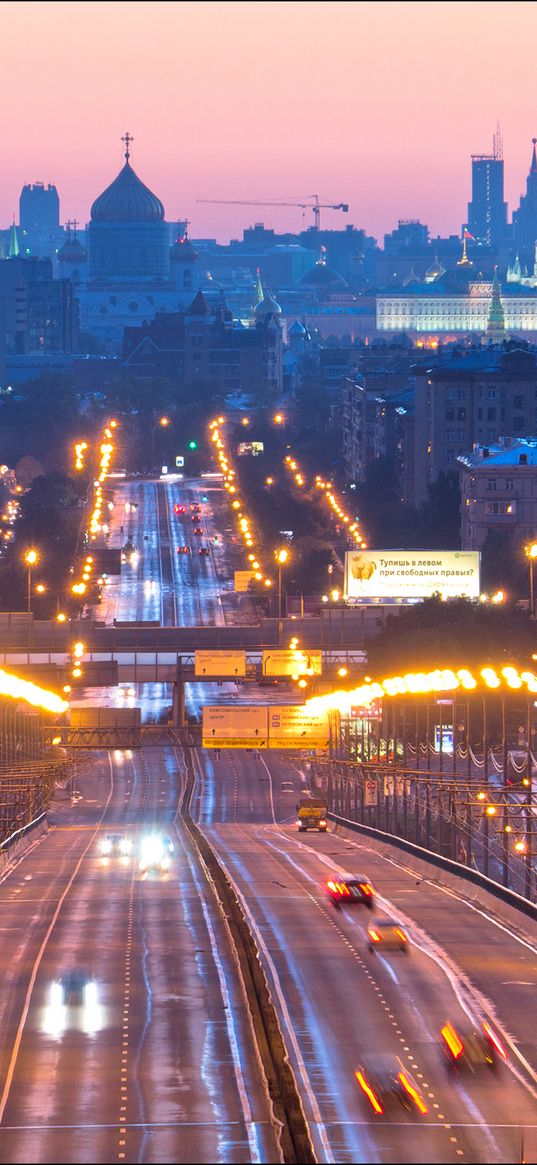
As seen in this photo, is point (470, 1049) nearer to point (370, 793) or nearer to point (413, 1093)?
point (413, 1093)

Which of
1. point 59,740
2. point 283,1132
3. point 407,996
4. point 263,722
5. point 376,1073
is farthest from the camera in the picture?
point 59,740

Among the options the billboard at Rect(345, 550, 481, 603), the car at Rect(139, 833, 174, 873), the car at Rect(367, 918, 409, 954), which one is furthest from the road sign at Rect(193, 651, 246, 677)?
the car at Rect(367, 918, 409, 954)

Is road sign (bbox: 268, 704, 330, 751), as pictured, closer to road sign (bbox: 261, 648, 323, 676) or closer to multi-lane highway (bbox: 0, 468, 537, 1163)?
road sign (bbox: 261, 648, 323, 676)

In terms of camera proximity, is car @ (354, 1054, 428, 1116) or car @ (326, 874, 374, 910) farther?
car @ (326, 874, 374, 910)

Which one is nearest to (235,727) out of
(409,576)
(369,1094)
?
(409,576)

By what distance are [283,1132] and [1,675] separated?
120 ft

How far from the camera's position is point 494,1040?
129 feet

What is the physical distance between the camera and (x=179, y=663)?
10762 centimetres

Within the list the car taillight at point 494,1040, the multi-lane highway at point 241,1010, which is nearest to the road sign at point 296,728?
the multi-lane highway at point 241,1010

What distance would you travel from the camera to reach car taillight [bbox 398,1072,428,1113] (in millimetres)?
34438

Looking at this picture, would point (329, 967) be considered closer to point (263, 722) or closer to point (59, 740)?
point (263, 722)

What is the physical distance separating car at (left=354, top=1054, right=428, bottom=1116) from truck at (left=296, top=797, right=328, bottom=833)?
51529 millimetres

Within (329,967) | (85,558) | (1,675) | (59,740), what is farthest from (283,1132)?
(85,558)

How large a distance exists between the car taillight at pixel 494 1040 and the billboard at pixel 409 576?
8037 cm
